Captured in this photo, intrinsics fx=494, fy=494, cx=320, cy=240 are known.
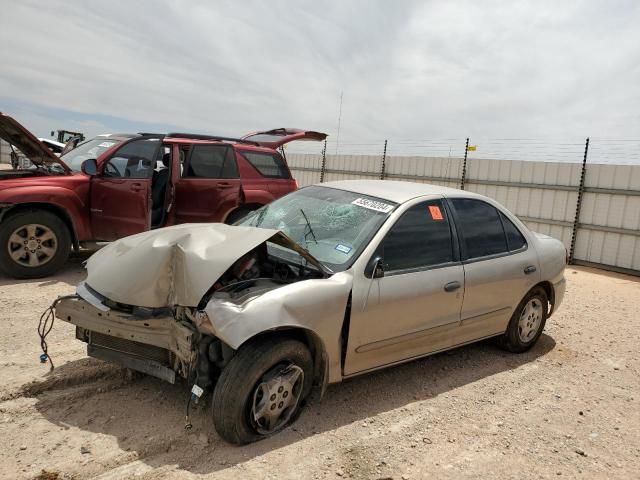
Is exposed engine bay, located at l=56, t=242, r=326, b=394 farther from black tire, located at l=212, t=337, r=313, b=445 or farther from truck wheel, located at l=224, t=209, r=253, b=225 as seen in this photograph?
truck wheel, located at l=224, t=209, r=253, b=225

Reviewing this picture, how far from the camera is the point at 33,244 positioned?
5.90m

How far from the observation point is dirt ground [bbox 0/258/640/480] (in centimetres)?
270

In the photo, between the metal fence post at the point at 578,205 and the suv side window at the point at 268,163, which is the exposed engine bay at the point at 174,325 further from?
the metal fence post at the point at 578,205

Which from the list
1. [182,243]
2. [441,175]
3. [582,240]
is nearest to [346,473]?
[182,243]

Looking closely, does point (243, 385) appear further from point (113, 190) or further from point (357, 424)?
point (113, 190)

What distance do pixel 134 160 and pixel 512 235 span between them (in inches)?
187

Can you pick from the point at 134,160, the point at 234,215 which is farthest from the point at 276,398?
the point at 234,215

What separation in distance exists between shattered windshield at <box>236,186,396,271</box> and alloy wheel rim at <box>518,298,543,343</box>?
191 centimetres

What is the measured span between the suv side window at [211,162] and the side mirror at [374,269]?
4.45 m

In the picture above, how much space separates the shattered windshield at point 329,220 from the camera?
11.3 feet

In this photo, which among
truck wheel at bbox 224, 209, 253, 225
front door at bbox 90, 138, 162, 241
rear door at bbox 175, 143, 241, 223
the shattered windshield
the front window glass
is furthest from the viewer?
truck wheel at bbox 224, 209, 253, 225

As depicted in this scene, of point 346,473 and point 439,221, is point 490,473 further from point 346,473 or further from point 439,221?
point 439,221

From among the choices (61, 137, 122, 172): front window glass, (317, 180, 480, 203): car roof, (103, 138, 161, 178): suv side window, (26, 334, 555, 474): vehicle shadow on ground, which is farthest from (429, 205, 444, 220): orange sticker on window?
(61, 137, 122, 172): front window glass

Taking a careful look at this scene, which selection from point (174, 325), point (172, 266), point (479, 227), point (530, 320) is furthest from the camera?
point (530, 320)
